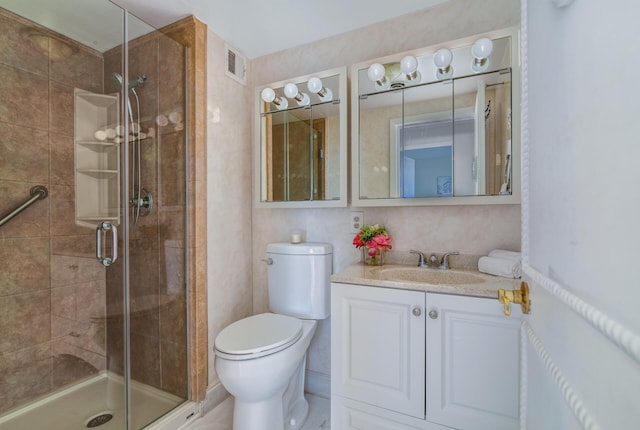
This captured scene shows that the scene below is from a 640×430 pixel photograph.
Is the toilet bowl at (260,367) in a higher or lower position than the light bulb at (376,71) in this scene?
lower

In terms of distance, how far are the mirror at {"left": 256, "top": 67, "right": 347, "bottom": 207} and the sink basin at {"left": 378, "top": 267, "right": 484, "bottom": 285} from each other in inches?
18.5

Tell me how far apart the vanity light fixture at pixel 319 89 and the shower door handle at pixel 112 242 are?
138cm

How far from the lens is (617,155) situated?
288 millimetres

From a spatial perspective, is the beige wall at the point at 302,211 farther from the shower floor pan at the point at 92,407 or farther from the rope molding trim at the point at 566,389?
the rope molding trim at the point at 566,389

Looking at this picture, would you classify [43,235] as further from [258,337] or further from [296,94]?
[296,94]

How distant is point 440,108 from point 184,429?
2171 mm

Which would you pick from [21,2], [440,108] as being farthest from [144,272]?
[440,108]

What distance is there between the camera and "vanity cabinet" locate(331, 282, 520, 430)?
1.07m

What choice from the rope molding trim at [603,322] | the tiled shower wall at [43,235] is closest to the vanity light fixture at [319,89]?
the tiled shower wall at [43,235]

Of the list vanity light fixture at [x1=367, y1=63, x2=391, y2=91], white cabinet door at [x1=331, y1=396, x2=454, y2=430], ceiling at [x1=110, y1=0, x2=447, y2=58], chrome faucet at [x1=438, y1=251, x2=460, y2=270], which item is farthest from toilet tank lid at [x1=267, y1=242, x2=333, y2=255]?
ceiling at [x1=110, y1=0, x2=447, y2=58]

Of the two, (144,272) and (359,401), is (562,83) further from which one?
(144,272)

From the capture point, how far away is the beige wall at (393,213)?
4.66 feet

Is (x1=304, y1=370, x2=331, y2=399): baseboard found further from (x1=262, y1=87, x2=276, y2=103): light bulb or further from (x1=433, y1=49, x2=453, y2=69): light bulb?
(x1=433, y1=49, x2=453, y2=69): light bulb

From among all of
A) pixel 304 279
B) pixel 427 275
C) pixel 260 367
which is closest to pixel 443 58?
pixel 427 275
